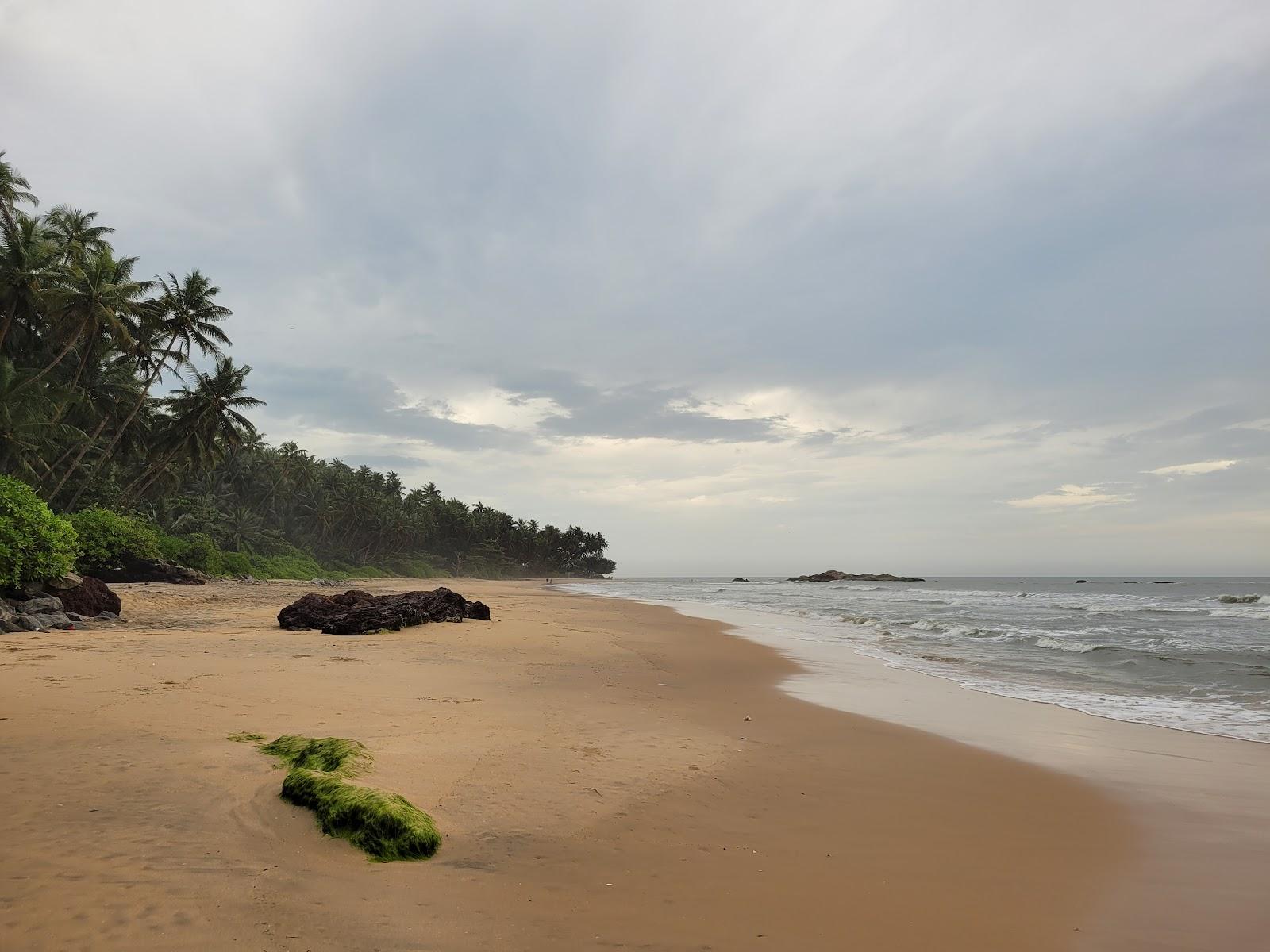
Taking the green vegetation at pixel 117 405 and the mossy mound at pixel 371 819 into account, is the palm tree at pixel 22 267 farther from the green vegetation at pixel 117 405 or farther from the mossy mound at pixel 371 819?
the mossy mound at pixel 371 819

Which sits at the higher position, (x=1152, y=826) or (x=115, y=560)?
(x=115, y=560)

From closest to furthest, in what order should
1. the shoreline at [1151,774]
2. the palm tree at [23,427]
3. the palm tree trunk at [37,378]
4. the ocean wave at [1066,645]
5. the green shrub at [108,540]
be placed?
the shoreline at [1151,774] → the ocean wave at [1066,645] → the green shrub at [108,540] → the palm tree at [23,427] → the palm tree trunk at [37,378]

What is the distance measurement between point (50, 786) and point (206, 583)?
104 feet

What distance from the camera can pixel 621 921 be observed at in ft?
10.4

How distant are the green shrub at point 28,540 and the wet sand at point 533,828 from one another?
7641 mm

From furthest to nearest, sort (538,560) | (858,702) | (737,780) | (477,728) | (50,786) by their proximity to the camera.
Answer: (538,560) < (858,702) < (477,728) < (737,780) < (50,786)

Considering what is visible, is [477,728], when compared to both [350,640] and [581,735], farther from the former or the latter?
[350,640]

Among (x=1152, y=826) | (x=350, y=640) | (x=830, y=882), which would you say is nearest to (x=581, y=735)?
(x=830, y=882)

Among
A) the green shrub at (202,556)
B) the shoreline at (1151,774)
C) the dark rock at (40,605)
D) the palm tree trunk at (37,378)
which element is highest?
the palm tree trunk at (37,378)

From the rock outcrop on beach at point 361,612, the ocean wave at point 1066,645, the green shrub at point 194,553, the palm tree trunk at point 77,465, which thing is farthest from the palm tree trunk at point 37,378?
the ocean wave at point 1066,645

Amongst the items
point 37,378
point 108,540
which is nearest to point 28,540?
point 108,540

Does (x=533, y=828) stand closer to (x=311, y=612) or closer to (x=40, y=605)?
(x=311, y=612)

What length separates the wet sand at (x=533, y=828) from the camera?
301cm

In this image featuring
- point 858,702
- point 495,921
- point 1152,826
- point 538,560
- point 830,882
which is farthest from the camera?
point 538,560
